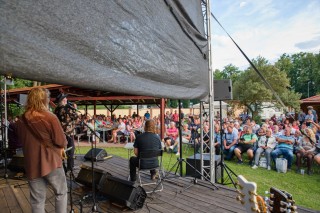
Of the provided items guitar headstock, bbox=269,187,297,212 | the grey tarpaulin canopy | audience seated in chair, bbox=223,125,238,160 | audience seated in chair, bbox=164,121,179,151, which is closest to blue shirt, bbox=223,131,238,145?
audience seated in chair, bbox=223,125,238,160

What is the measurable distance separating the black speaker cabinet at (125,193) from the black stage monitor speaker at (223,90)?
8.09 feet

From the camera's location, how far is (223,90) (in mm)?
5051

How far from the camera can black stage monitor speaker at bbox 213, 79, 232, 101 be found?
5023 millimetres

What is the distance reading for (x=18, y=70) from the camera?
3.76 ft

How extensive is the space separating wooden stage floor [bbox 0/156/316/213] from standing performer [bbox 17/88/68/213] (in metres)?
1.41

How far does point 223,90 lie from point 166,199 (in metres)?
2.48

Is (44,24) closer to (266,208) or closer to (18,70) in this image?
(18,70)

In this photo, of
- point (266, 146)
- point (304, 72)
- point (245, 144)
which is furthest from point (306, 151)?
point (304, 72)

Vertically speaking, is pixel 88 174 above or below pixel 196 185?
above

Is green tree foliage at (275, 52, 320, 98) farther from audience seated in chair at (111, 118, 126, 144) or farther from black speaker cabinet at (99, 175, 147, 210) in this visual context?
black speaker cabinet at (99, 175, 147, 210)

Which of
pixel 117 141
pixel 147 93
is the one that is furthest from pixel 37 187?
pixel 117 141

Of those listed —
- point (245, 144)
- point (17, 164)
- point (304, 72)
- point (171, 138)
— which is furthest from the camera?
point (304, 72)

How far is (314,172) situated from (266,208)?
667 centimetres

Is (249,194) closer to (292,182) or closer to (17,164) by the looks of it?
(292,182)
